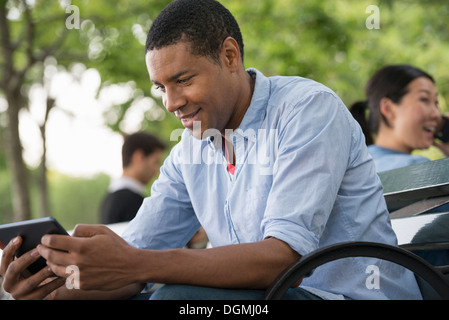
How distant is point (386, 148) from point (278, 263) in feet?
7.09

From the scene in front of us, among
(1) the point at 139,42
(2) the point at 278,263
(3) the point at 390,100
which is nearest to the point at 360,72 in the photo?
(1) the point at 139,42

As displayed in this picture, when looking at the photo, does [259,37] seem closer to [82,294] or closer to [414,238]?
[414,238]

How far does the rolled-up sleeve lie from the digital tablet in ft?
1.99

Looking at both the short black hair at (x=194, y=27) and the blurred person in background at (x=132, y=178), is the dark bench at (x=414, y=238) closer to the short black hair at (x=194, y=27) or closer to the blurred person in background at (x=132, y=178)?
the short black hair at (x=194, y=27)

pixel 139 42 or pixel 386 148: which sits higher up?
pixel 139 42

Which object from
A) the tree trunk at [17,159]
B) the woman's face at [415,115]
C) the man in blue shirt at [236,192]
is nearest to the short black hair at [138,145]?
the woman's face at [415,115]

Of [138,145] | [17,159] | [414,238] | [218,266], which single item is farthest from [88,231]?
[17,159]

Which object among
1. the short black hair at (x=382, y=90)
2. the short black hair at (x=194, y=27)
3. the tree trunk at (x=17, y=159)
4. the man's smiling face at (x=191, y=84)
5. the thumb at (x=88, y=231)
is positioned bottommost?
the tree trunk at (x=17, y=159)

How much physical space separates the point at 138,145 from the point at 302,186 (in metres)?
4.10

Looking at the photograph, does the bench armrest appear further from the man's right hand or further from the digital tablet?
the man's right hand

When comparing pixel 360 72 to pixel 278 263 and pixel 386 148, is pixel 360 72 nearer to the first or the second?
pixel 386 148

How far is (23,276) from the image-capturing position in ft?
6.31

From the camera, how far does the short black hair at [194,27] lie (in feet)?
6.43

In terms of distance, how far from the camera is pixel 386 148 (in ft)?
11.7
